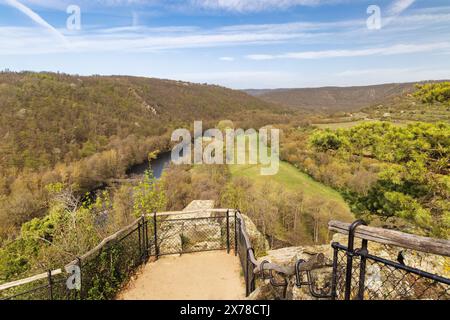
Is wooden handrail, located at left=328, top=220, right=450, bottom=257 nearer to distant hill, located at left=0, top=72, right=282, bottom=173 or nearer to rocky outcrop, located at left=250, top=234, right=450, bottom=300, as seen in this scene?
rocky outcrop, located at left=250, top=234, right=450, bottom=300

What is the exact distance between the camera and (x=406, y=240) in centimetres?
170

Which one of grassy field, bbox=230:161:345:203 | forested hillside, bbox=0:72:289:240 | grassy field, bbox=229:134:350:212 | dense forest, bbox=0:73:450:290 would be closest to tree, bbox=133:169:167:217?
dense forest, bbox=0:73:450:290

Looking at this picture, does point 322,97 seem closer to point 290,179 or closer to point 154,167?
point 290,179

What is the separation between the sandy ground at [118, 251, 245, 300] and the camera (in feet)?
15.9

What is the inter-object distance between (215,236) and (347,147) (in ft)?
17.5

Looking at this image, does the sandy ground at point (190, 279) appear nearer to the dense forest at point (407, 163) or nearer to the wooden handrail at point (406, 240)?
the wooden handrail at point (406, 240)

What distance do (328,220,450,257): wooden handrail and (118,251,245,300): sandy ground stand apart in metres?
3.48

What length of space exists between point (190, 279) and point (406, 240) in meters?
4.37

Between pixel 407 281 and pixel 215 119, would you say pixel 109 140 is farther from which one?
pixel 407 281

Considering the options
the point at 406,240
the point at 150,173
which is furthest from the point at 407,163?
the point at 150,173

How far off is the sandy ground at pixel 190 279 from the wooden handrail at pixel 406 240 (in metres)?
3.48

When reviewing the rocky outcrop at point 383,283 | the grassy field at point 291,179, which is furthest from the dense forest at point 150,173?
the rocky outcrop at point 383,283

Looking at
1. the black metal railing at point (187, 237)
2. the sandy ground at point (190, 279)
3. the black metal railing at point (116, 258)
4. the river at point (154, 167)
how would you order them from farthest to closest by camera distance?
the river at point (154, 167) → the black metal railing at point (187, 237) → the sandy ground at point (190, 279) → the black metal railing at point (116, 258)

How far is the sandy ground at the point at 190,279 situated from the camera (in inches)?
190
